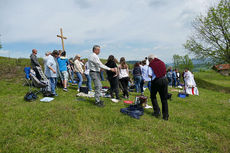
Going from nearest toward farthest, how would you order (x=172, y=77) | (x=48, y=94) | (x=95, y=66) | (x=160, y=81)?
1. (x=160, y=81)
2. (x=95, y=66)
3. (x=48, y=94)
4. (x=172, y=77)

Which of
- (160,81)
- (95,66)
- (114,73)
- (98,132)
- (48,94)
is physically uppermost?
(95,66)

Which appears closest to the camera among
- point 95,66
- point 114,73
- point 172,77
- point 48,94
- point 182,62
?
point 95,66

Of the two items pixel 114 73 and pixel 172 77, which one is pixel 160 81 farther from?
pixel 172 77

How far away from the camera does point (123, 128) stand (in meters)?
3.63

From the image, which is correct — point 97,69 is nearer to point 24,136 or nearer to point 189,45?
point 24,136

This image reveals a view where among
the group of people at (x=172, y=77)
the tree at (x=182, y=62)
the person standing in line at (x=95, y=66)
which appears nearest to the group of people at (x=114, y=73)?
the person standing in line at (x=95, y=66)

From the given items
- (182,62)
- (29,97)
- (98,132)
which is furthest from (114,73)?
(182,62)

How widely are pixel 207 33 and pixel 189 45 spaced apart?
2510mm

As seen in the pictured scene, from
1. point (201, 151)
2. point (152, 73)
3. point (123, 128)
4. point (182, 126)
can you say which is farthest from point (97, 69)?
point (201, 151)

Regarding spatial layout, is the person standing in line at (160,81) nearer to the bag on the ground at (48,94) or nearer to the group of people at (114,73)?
the group of people at (114,73)

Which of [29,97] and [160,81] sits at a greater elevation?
[160,81]

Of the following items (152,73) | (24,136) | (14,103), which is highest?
(152,73)

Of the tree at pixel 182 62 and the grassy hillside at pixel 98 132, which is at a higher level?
the tree at pixel 182 62

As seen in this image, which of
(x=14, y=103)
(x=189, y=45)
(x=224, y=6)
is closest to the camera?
(x=14, y=103)
